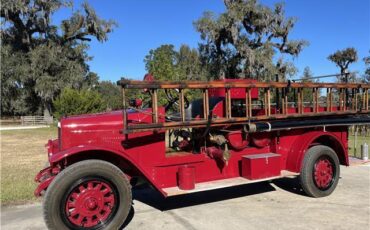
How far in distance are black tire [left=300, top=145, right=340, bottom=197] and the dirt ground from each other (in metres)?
0.15

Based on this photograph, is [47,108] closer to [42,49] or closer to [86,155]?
[42,49]

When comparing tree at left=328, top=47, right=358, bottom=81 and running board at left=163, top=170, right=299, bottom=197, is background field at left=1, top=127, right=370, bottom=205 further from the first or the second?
tree at left=328, top=47, right=358, bottom=81

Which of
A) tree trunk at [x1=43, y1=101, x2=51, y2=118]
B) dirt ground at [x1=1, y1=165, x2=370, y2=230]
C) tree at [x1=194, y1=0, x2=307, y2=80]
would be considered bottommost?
dirt ground at [x1=1, y1=165, x2=370, y2=230]

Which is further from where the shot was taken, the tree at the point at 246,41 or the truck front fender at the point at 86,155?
the tree at the point at 246,41

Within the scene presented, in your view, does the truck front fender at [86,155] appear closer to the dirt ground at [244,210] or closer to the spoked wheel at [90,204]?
the spoked wheel at [90,204]

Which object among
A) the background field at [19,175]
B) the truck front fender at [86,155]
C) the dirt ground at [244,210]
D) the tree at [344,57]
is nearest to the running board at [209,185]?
the truck front fender at [86,155]

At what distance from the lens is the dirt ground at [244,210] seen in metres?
5.11

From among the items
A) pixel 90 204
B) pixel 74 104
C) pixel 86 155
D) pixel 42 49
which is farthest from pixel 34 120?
pixel 90 204

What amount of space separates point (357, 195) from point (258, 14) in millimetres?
30786

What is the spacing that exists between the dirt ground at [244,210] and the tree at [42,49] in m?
32.5

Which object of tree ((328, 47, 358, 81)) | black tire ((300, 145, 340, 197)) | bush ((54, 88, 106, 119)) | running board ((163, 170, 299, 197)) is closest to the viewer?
running board ((163, 170, 299, 197))

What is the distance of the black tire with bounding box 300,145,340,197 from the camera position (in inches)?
249

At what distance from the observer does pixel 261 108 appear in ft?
23.3

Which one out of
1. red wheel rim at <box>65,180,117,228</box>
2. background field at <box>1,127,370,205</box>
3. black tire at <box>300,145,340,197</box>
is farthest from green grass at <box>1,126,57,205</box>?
black tire at <box>300,145,340,197</box>
